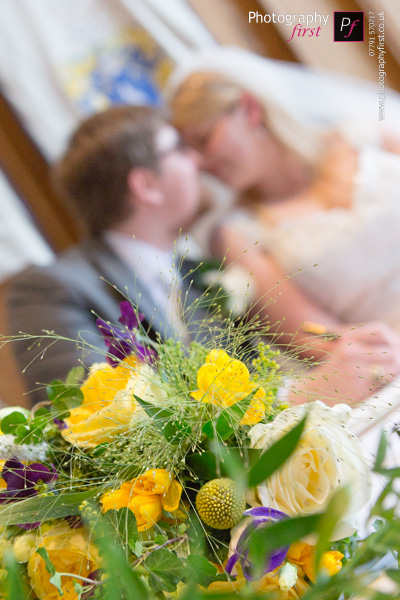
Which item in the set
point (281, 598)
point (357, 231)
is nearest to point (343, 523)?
point (281, 598)

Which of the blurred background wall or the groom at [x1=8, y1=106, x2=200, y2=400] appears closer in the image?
the groom at [x1=8, y1=106, x2=200, y2=400]

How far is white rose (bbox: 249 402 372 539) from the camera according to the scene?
0.25m

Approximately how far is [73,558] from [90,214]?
69cm

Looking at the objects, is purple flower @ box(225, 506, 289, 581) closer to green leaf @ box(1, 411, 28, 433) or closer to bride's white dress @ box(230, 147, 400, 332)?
green leaf @ box(1, 411, 28, 433)

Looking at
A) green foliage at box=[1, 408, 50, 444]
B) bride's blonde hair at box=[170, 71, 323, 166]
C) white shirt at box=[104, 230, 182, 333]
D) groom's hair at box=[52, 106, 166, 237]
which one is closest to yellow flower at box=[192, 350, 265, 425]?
green foliage at box=[1, 408, 50, 444]

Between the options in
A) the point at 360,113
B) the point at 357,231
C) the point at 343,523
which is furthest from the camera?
the point at 360,113

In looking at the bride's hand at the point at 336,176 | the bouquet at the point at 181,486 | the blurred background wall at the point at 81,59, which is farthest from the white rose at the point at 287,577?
the blurred background wall at the point at 81,59

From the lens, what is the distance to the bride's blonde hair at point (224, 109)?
35.9 inches

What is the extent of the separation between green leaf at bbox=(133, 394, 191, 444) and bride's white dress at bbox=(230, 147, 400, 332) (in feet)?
1.63

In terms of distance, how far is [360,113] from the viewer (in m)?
0.91

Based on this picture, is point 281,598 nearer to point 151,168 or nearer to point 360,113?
point 151,168

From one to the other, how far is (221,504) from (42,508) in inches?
3.9

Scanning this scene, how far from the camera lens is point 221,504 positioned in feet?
0.81

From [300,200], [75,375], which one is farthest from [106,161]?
[75,375]
